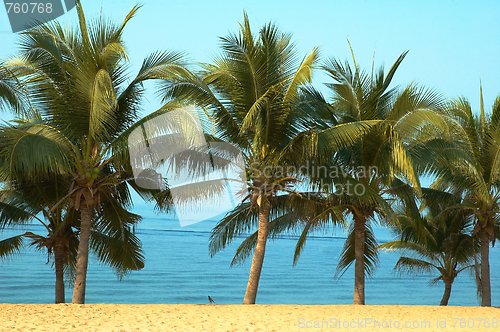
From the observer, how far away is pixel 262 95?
30.6 ft

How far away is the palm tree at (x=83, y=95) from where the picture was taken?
8.40 metres

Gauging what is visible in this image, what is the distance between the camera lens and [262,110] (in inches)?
356

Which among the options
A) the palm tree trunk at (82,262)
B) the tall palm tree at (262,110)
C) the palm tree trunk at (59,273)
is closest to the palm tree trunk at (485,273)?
the tall palm tree at (262,110)

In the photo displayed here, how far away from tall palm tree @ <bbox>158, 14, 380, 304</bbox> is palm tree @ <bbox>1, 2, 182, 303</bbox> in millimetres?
→ 1090

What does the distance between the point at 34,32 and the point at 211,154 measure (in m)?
3.97

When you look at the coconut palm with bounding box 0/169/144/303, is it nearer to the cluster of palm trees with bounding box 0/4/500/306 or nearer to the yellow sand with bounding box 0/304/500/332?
the cluster of palm trees with bounding box 0/4/500/306

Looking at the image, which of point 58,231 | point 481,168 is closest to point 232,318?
point 58,231

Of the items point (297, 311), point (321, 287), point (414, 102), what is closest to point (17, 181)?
point (297, 311)

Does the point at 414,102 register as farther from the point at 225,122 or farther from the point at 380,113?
the point at 225,122

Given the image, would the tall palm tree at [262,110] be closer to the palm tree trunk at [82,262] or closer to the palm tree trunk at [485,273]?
the palm tree trunk at [82,262]

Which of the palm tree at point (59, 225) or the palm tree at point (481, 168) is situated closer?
the palm tree at point (481, 168)

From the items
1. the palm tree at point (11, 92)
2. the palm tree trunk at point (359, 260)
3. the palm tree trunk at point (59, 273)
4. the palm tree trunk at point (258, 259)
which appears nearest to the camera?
the palm tree at point (11, 92)

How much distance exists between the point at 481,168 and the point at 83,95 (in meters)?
8.57

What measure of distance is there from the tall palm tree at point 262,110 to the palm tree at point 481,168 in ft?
9.12
